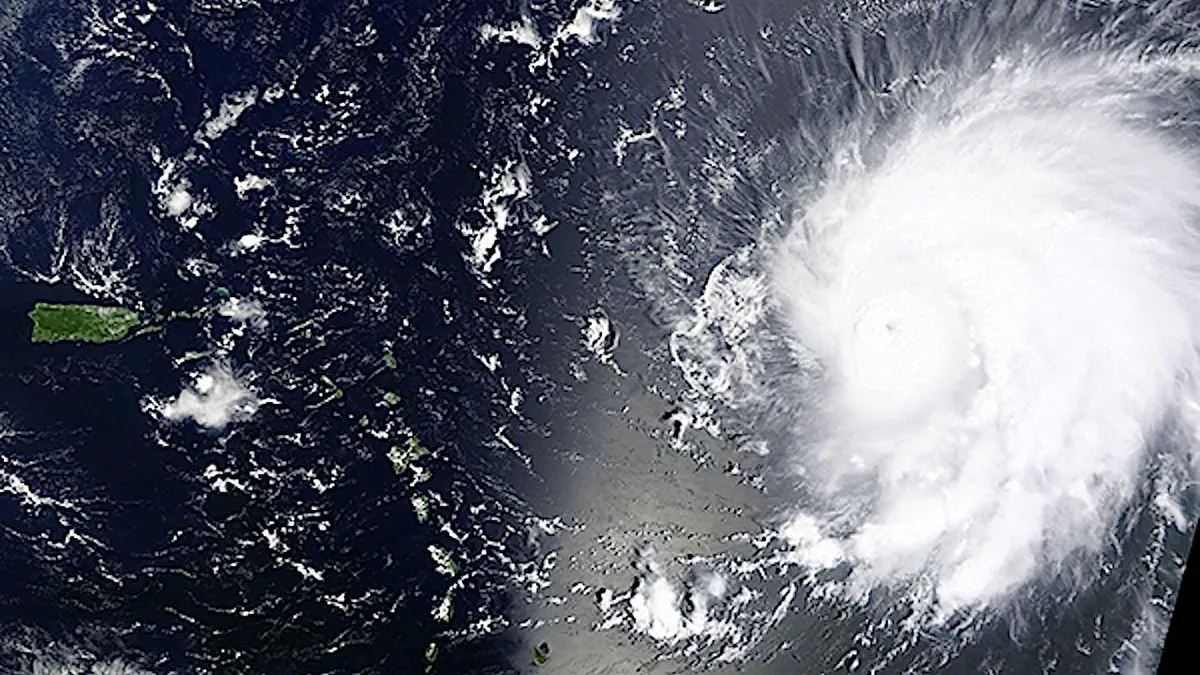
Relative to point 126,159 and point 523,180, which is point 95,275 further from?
point 523,180

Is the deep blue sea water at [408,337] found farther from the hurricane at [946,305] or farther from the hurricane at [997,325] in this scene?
the hurricane at [997,325]

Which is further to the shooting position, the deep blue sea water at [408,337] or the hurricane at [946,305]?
the deep blue sea water at [408,337]

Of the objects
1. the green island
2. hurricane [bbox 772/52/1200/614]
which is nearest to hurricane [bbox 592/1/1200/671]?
hurricane [bbox 772/52/1200/614]

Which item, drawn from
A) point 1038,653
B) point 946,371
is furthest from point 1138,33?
point 1038,653

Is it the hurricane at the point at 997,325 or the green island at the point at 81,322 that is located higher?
the green island at the point at 81,322

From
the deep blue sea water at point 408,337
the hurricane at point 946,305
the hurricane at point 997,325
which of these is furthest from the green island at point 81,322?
the hurricane at point 997,325
